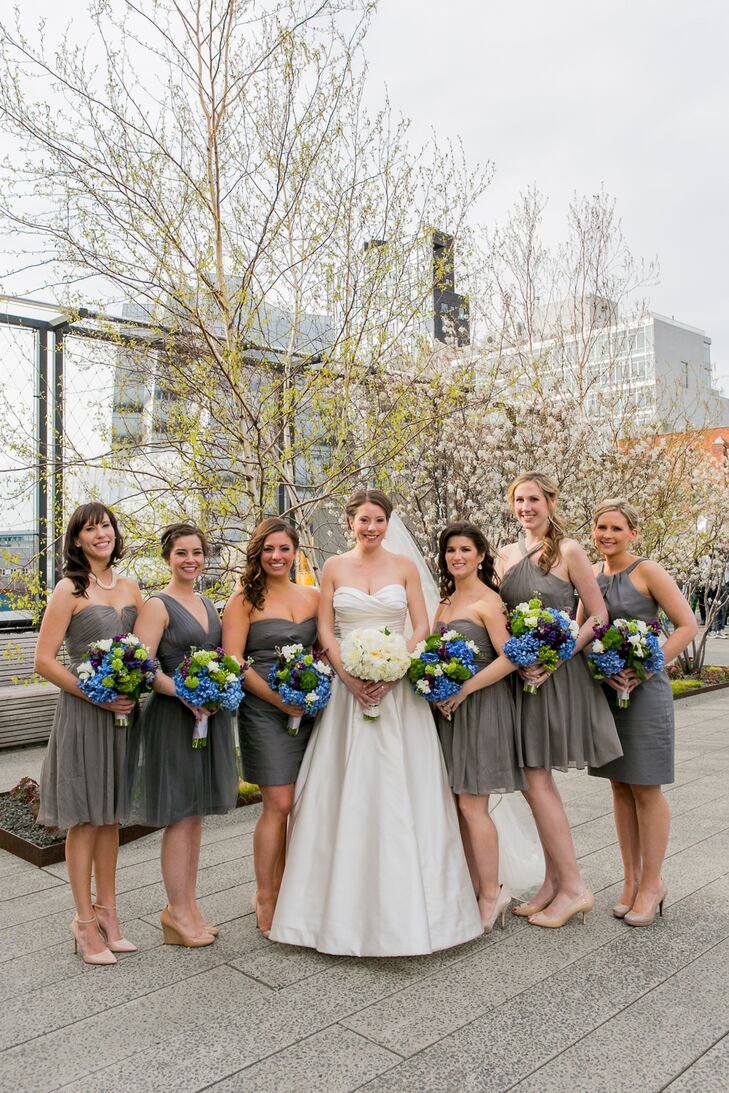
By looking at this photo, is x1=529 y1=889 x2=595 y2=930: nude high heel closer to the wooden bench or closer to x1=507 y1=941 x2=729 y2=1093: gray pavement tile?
x1=507 y1=941 x2=729 y2=1093: gray pavement tile

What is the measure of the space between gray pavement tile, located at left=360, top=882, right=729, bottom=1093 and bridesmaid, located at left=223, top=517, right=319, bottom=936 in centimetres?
133

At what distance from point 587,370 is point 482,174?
6.85 metres

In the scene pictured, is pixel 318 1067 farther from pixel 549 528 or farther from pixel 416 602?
pixel 549 528

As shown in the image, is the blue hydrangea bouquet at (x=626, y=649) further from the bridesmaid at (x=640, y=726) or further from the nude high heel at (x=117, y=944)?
the nude high heel at (x=117, y=944)

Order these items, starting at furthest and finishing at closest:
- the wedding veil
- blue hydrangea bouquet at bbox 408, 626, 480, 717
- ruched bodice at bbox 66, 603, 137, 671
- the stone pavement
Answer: the wedding veil, blue hydrangea bouquet at bbox 408, 626, 480, 717, ruched bodice at bbox 66, 603, 137, 671, the stone pavement

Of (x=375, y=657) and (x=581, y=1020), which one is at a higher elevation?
(x=375, y=657)

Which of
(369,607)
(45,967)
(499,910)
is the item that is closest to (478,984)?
(499,910)

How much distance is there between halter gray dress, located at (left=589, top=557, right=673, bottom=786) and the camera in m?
4.27

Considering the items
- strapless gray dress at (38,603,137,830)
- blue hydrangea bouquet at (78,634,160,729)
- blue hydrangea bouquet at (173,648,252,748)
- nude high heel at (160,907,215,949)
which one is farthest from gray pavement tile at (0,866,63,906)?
blue hydrangea bouquet at (173,648,252,748)

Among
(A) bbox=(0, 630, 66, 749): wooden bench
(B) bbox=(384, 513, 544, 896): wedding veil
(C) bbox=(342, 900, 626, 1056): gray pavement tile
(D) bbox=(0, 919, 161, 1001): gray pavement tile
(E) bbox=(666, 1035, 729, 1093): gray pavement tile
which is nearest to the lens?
(E) bbox=(666, 1035, 729, 1093): gray pavement tile

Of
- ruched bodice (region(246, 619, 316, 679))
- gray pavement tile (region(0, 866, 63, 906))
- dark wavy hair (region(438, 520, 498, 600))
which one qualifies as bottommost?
gray pavement tile (region(0, 866, 63, 906))

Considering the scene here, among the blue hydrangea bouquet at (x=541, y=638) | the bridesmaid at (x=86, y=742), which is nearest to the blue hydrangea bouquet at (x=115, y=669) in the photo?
the bridesmaid at (x=86, y=742)

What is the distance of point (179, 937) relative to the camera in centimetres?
408

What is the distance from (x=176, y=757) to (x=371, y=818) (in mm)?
964
